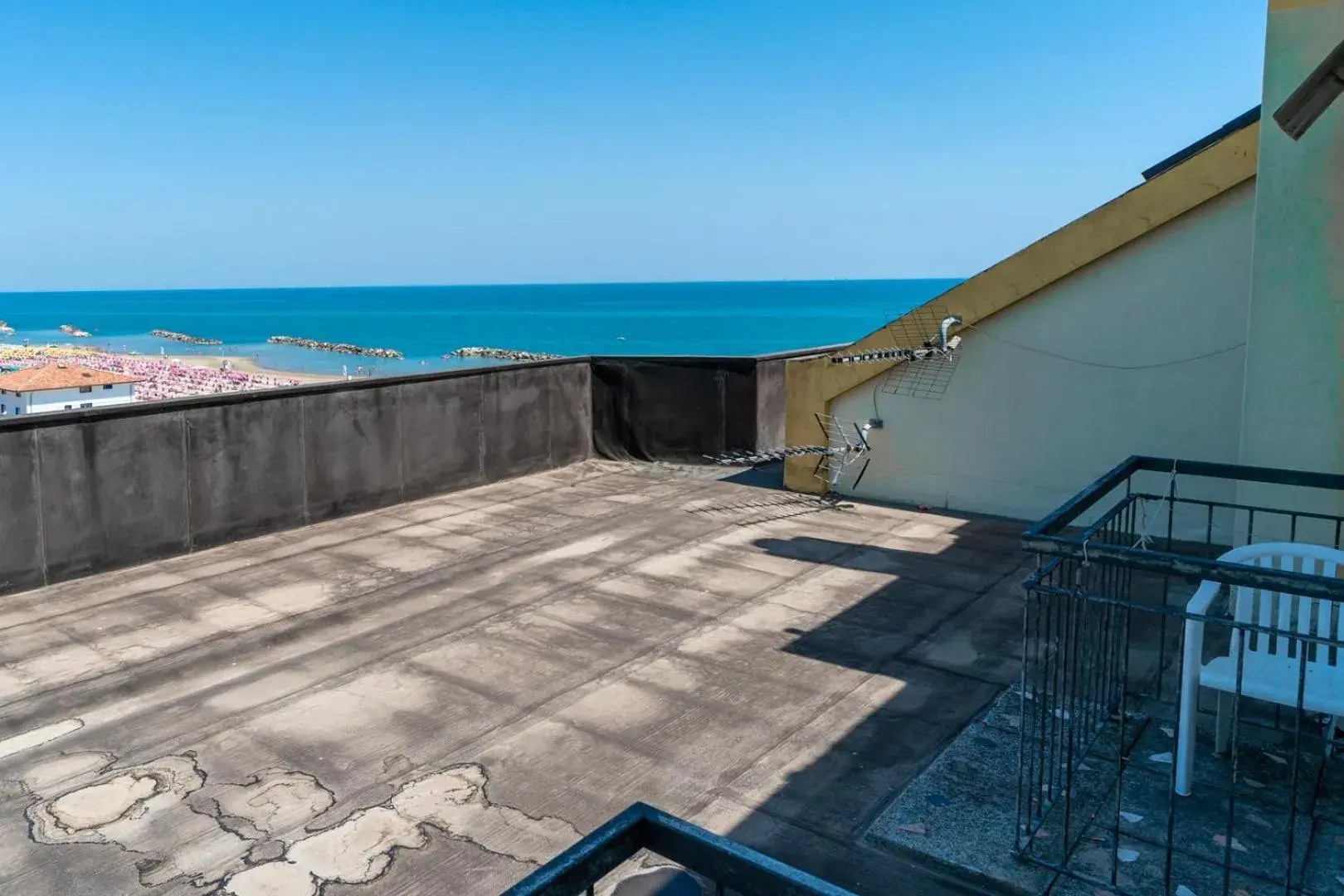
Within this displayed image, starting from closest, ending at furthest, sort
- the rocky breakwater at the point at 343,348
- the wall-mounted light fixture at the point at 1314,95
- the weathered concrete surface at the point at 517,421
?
the wall-mounted light fixture at the point at 1314,95, the weathered concrete surface at the point at 517,421, the rocky breakwater at the point at 343,348

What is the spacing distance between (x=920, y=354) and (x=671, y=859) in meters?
9.66

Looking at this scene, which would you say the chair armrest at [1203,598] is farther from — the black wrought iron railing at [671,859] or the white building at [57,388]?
the white building at [57,388]

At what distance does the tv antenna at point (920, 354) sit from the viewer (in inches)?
417

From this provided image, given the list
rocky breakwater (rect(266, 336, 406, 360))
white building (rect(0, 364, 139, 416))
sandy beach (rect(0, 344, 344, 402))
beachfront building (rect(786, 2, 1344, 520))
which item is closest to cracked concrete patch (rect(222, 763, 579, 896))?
beachfront building (rect(786, 2, 1344, 520))

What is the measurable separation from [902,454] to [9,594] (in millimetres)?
9238

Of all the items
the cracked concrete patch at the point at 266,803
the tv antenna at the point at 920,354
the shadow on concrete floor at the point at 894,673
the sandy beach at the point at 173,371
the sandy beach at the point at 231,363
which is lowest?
the sandy beach at the point at 231,363

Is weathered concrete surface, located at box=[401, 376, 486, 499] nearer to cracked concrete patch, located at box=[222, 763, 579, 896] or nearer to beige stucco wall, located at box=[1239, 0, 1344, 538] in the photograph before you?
cracked concrete patch, located at box=[222, 763, 579, 896]

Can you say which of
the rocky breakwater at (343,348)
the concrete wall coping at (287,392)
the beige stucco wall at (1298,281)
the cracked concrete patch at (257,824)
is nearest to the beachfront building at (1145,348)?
the beige stucco wall at (1298,281)

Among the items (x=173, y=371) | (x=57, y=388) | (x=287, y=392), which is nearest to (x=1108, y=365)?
(x=287, y=392)

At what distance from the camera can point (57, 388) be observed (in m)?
25.6

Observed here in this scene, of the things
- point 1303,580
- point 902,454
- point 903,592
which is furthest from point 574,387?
point 1303,580

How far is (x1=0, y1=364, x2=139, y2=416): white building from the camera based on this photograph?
2512 centimetres

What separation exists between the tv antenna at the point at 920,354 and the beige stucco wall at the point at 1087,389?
12 cm

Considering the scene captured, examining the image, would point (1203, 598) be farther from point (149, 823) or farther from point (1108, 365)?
point (1108, 365)
